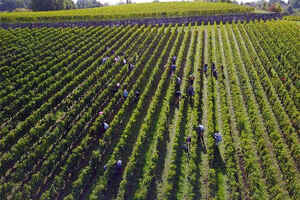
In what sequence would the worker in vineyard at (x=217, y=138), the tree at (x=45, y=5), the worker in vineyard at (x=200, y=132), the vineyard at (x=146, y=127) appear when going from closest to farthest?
the vineyard at (x=146, y=127) → the worker in vineyard at (x=217, y=138) → the worker in vineyard at (x=200, y=132) → the tree at (x=45, y=5)

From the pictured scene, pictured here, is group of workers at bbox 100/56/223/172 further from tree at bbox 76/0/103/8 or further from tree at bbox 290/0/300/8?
tree at bbox 290/0/300/8

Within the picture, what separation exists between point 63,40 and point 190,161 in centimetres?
3238

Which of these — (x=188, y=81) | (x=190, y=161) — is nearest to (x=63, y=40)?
(x=188, y=81)

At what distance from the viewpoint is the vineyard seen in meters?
12.8

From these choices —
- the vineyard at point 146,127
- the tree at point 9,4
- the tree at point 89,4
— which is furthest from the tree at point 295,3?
the tree at point 9,4

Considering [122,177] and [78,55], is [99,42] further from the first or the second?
[122,177]

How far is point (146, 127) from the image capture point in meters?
16.5

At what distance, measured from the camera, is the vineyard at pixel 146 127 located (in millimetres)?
12766

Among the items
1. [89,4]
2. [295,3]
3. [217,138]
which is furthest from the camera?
[295,3]

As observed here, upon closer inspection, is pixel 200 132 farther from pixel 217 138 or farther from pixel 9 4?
pixel 9 4

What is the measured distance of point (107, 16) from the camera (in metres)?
57.9

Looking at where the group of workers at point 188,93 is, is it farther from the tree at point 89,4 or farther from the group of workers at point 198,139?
the tree at point 89,4

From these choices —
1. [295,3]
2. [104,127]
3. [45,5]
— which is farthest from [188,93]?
[295,3]

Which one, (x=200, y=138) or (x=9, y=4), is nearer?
(x=200, y=138)
